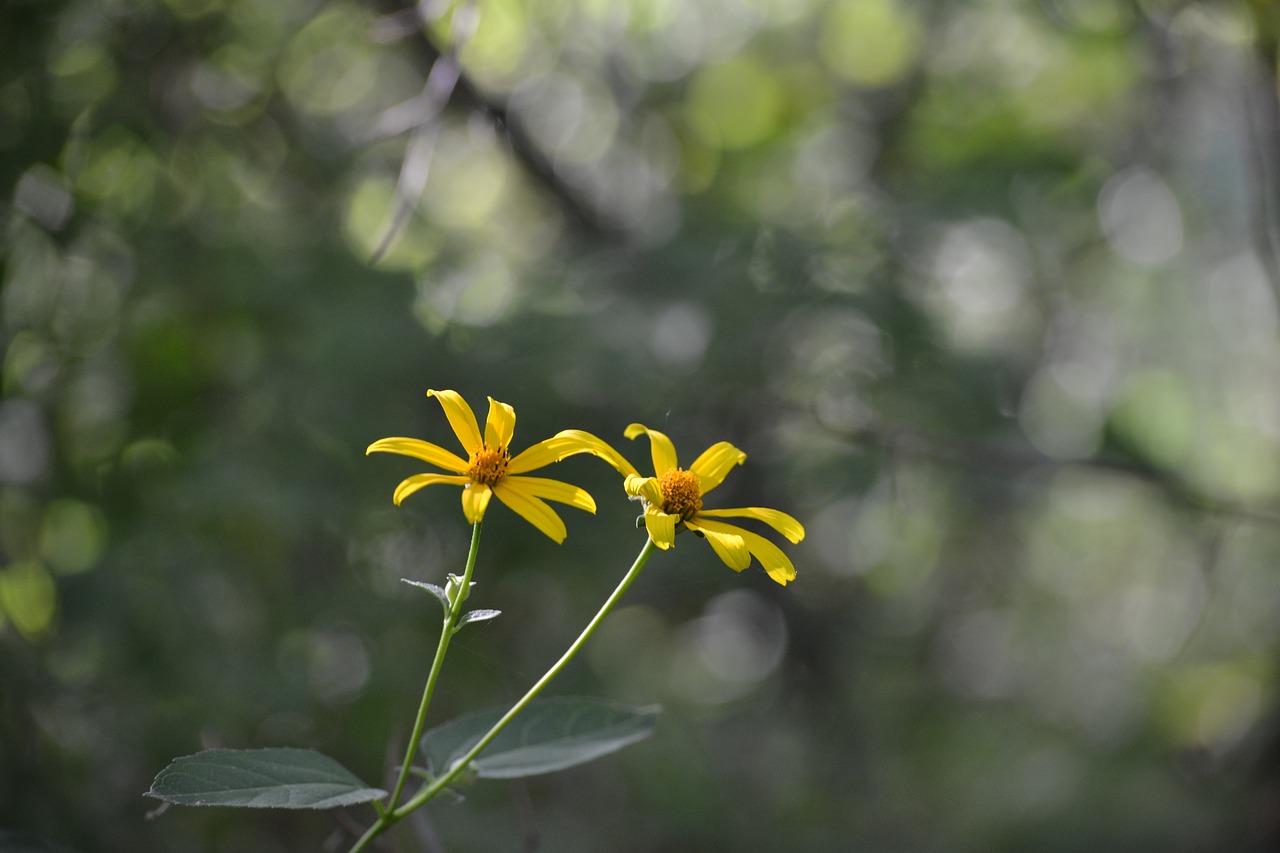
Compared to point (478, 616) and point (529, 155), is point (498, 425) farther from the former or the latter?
point (529, 155)

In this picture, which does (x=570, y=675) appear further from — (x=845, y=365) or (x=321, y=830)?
(x=845, y=365)

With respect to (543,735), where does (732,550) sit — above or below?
above

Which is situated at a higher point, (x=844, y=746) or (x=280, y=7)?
(x=280, y=7)

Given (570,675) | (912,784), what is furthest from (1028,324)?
(570,675)

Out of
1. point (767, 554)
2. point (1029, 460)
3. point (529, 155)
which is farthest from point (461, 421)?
point (529, 155)

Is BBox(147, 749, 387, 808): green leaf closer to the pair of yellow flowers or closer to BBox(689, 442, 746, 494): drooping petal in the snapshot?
the pair of yellow flowers

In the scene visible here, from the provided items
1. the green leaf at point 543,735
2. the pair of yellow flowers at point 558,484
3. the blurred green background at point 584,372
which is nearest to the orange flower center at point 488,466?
the pair of yellow flowers at point 558,484

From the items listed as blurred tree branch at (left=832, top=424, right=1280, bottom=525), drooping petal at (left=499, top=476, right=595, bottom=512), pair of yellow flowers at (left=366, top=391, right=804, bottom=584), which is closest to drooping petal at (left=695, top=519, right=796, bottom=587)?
pair of yellow flowers at (left=366, top=391, right=804, bottom=584)

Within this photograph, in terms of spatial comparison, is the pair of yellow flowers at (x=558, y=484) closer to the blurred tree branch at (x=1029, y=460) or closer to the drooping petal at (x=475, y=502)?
the drooping petal at (x=475, y=502)
